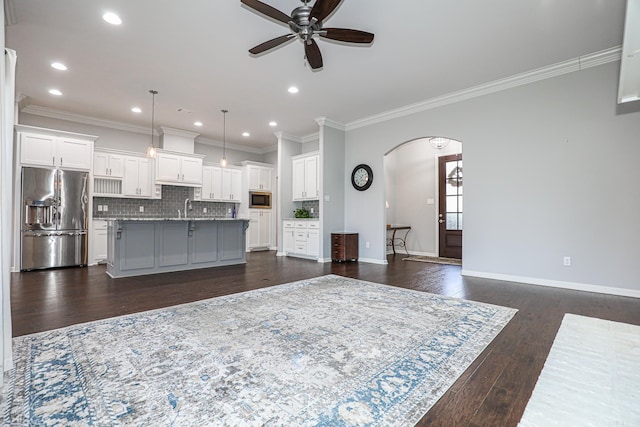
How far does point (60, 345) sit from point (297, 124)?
5758 millimetres

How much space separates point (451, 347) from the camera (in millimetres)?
2195

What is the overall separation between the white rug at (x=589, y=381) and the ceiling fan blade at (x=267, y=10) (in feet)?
11.0

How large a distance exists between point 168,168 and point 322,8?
5676 millimetres

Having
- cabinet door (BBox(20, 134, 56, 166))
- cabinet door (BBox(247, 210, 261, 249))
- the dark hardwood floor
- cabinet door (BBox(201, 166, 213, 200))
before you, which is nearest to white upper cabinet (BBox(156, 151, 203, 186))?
cabinet door (BBox(201, 166, 213, 200))

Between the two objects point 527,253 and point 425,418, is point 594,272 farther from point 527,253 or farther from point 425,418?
point 425,418

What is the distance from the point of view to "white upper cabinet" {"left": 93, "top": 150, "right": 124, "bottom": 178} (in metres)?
6.13

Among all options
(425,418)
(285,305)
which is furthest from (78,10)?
(425,418)

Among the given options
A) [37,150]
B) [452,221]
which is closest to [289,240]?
[452,221]

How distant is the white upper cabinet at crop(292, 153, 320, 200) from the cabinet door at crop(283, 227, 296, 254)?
82cm

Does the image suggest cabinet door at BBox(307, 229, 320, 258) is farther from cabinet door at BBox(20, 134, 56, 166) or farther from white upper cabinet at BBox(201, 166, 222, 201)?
cabinet door at BBox(20, 134, 56, 166)

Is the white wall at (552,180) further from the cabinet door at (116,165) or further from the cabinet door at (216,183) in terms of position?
the cabinet door at (116,165)

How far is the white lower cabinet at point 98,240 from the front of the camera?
5914 millimetres

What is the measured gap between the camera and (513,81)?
175 inches

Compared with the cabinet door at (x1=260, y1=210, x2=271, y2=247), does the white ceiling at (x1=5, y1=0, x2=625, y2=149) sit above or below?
above
